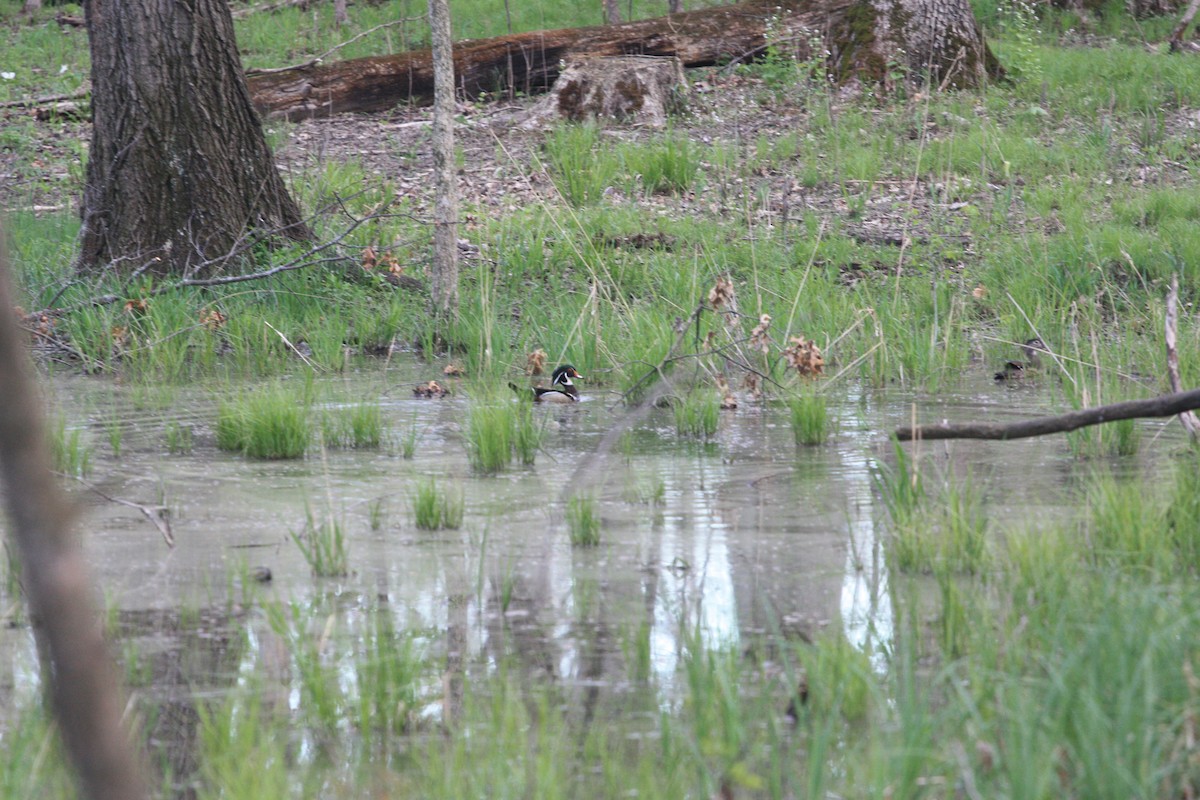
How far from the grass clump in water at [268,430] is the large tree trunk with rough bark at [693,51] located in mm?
7698

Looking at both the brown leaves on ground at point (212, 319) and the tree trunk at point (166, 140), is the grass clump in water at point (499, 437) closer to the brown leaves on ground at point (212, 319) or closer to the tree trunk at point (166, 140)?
the brown leaves on ground at point (212, 319)

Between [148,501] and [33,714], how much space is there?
1867mm

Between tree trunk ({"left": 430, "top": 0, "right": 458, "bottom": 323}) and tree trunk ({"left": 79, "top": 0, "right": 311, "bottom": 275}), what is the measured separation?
0.82m

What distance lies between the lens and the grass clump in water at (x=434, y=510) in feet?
12.8

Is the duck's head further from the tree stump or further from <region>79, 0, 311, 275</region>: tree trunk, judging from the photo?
the tree stump

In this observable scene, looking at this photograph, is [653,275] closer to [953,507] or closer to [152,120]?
[152,120]

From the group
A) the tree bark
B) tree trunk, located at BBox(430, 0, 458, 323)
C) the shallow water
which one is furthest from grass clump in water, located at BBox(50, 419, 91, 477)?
the tree bark

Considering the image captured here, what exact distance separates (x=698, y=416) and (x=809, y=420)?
504 millimetres

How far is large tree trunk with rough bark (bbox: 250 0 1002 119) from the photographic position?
1199cm

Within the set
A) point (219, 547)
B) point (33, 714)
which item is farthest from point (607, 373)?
point (33, 714)

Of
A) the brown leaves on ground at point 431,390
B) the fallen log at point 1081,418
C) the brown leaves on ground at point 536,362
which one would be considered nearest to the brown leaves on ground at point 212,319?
the brown leaves on ground at point 431,390

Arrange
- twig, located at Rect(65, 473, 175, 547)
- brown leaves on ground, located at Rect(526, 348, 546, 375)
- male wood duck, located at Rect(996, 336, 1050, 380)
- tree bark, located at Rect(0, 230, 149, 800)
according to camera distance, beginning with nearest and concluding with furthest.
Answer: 1. tree bark, located at Rect(0, 230, 149, 800)
2. twig, located at Rect(65, 473, 175, 547)
3. brown leaves on ground, located at Rect(526, 348, 546, 375)
4. male wood duck, located at Rect(996, 336, 1050, 380)

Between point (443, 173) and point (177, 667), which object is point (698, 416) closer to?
point (443, 173)

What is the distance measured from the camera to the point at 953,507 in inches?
138
